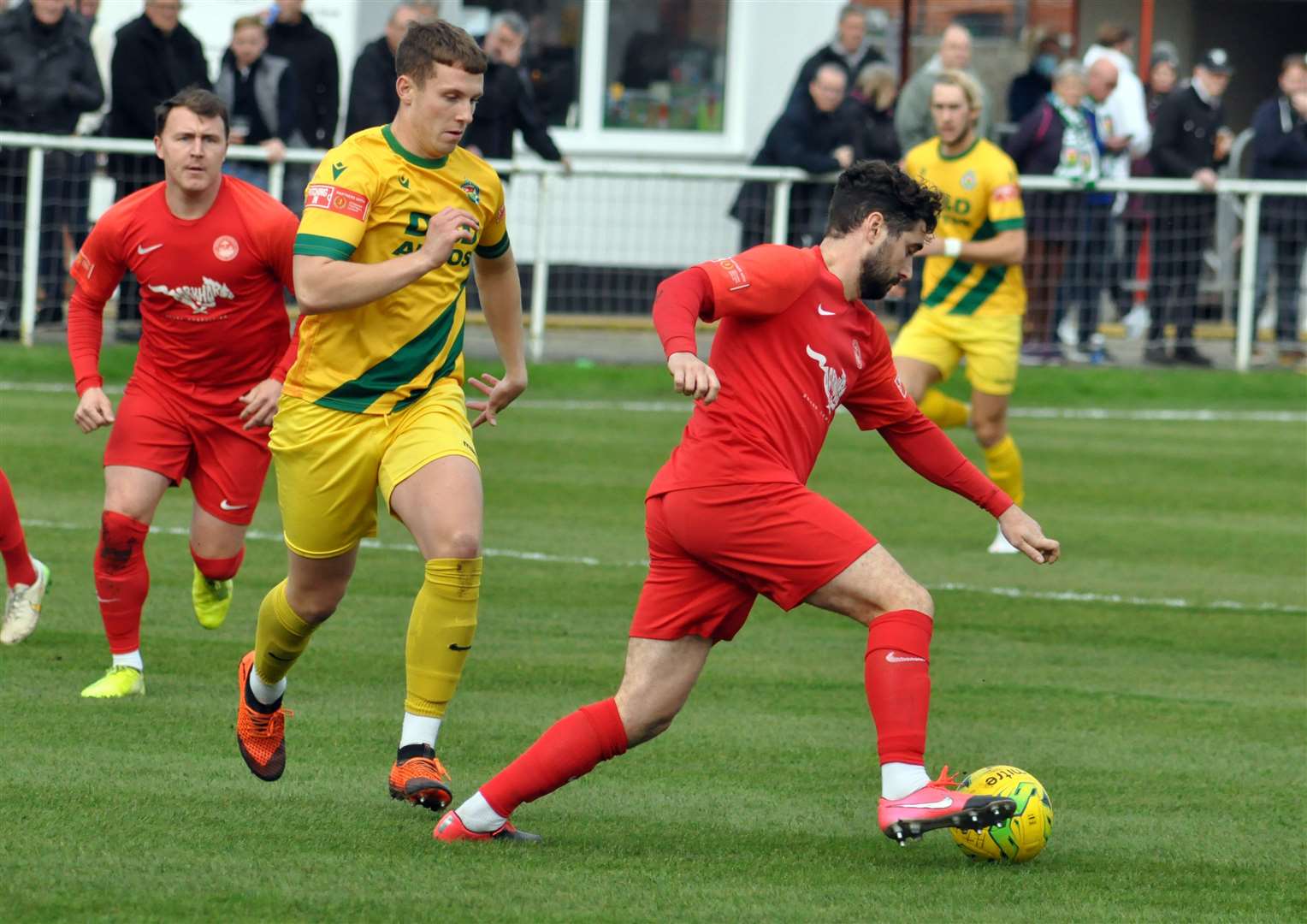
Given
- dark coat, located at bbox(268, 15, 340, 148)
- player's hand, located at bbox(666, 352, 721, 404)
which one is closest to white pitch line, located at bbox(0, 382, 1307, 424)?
dark coat, located at bbox(268, 15, 340, 148)

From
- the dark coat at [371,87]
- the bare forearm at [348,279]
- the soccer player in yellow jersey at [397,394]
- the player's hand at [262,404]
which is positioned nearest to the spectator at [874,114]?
the dark coat at [371,87]

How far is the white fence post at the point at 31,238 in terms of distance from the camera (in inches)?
626

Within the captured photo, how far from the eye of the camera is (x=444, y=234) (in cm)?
598

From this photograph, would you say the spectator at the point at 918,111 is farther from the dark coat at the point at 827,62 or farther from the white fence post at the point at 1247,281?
the white fence post at the point at 1247,281

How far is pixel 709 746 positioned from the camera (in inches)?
283

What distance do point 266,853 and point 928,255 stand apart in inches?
281

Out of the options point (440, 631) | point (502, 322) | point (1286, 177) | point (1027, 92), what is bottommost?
point (440, 631)

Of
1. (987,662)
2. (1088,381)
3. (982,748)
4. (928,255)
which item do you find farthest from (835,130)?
(982,748)

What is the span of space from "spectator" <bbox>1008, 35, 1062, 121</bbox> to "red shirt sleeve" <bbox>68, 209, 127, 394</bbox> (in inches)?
521

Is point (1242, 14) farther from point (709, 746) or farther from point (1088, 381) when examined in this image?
point (709, 746)

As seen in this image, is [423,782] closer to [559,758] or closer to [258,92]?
[559,758]

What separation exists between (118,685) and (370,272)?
7.43 feet

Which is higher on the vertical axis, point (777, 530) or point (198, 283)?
point (198, 283)

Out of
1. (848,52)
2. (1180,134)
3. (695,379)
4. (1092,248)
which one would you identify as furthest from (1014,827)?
(1180,134)
